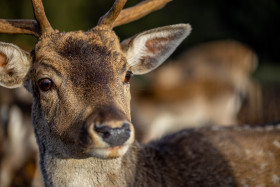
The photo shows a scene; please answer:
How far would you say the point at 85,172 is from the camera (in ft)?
11.0

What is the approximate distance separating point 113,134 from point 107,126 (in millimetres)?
59

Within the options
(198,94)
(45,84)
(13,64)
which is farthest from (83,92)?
(198,94)

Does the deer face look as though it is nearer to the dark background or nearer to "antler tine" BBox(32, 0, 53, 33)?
"antler tine" BBox(32, 0, 53, 33)

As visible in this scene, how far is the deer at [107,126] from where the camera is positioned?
10.4 ft

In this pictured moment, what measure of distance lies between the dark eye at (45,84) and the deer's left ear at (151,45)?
68 cm

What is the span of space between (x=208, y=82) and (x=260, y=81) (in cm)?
405

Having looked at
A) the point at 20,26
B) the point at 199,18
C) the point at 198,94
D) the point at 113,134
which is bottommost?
the point at 199,18

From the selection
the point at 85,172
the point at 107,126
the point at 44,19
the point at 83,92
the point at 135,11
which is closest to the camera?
the point at 107,126

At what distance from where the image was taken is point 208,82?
11.6 meters

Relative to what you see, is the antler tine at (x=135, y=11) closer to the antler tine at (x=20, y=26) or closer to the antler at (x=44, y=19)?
the antler at (x=44, y=19)

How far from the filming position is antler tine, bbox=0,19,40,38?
3811mm

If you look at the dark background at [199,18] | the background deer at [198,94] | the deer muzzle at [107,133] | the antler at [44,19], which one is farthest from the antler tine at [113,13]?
the dark background at [199,18]

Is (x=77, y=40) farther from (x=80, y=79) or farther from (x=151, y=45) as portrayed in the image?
(x=151, y=45)

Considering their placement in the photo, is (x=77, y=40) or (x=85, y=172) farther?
(x=77, y=40)
